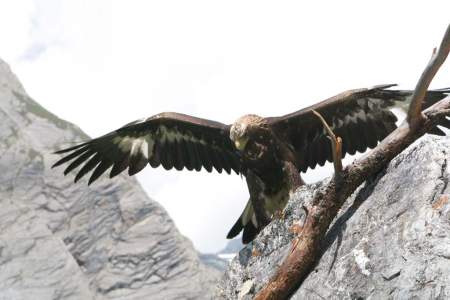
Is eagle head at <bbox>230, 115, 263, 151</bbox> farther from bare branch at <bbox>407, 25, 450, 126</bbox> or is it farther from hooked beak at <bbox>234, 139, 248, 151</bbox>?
bare branch at <bbox>407, 25, 450, 126</bbox>

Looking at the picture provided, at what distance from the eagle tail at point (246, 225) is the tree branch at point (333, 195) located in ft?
10.2

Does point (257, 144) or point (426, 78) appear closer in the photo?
point (426, 78)

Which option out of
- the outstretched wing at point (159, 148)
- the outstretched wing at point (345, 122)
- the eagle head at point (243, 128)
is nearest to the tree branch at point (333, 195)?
the eagle head at point (243, 128)

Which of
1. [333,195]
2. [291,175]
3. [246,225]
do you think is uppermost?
[333,195]

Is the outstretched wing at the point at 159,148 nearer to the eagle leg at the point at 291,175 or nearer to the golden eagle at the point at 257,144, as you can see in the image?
the golden eagle at the point at 257,144

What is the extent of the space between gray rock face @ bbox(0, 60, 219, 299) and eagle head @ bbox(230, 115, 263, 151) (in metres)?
36.0

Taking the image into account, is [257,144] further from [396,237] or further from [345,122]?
[396,237]

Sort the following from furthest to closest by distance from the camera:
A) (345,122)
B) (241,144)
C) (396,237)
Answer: (345,122), (241,144), (396,237)

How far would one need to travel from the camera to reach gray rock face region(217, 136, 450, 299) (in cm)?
482

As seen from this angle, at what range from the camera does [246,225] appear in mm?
9227

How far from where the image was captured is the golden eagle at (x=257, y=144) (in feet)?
28.7

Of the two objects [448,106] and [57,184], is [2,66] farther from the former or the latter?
[448,106]

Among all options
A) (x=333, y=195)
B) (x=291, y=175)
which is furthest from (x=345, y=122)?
(x=333, y=195)

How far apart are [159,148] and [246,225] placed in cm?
210
